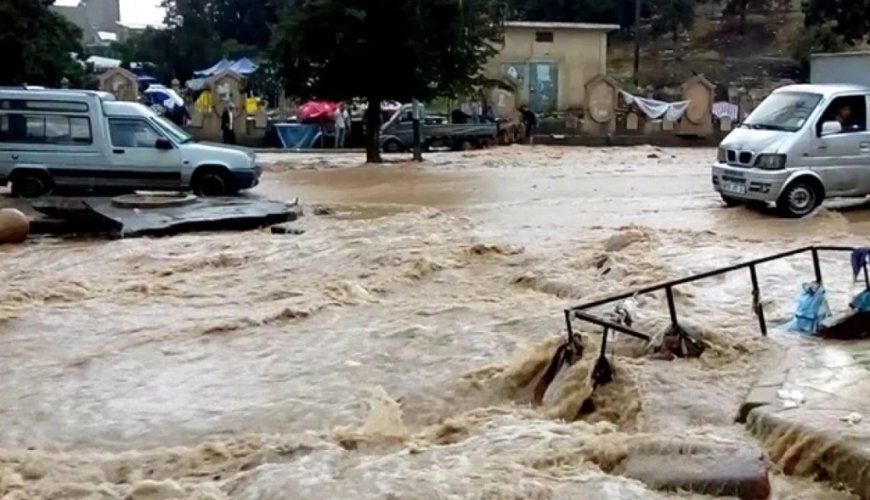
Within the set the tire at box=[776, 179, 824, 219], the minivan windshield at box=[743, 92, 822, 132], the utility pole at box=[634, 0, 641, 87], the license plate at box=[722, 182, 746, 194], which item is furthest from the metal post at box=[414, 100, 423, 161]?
the utility pole at box=[634, 0, 641, 87]

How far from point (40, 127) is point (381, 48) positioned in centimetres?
1022

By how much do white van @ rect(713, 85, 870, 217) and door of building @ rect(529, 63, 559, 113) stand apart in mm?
27045

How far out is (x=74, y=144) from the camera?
736 inches

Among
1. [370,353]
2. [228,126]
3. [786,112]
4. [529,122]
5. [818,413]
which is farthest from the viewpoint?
[529,122]

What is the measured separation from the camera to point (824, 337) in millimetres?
8383

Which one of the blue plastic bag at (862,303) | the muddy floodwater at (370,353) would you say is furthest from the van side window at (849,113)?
the blue plastic bag at (862,303)

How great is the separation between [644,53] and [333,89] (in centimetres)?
2854

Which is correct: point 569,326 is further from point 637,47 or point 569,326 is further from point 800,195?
point 637,47

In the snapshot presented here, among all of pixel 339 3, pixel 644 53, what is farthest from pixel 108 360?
pixel 644 53

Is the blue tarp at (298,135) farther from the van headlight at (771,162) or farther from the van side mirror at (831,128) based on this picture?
the van side mirror at (831,128)

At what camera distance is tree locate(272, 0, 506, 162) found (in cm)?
2681

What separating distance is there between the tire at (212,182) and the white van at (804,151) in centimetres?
791

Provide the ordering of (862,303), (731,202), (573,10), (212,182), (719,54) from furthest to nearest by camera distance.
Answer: (573,10)
(719,54)
(212,182)
(731,202)
(862,303)

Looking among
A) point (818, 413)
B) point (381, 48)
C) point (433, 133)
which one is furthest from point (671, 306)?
point (433, 133)
